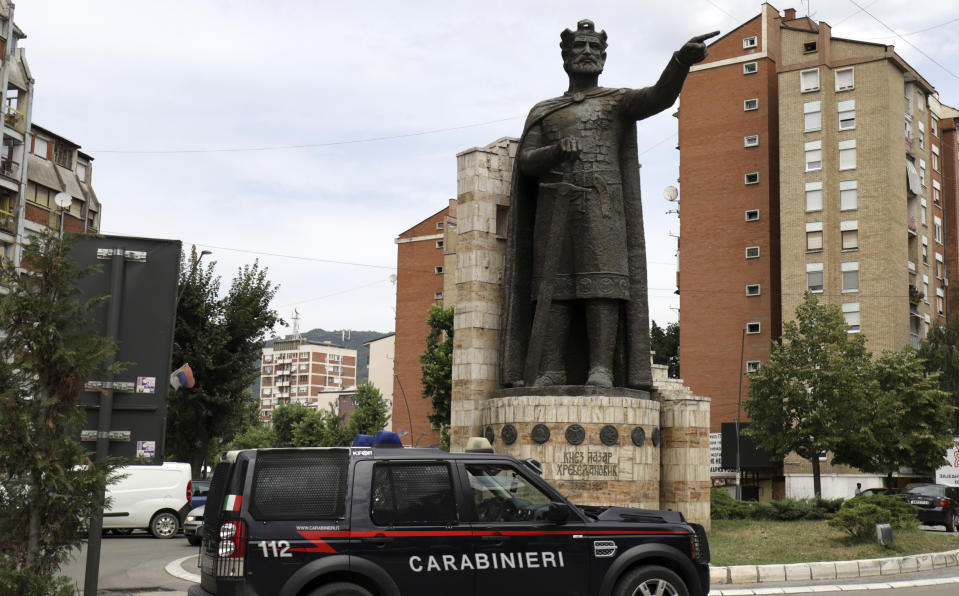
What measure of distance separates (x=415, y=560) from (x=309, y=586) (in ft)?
2.83

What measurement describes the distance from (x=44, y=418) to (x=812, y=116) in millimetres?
50107

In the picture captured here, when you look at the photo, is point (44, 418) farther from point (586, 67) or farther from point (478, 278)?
point (586, 67)

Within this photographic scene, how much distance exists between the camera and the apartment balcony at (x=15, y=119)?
47297 mm

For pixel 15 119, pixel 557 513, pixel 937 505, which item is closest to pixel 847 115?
pixel 937 505

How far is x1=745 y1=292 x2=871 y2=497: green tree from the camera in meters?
38.7

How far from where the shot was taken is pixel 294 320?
179000 mm

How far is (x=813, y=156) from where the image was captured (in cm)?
5241

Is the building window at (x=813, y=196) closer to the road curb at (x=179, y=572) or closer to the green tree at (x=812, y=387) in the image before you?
the green tree at (x=812, y=387)

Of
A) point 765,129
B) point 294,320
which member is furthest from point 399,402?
point 294,320

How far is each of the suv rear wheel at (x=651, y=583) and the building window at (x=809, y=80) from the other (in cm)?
4865

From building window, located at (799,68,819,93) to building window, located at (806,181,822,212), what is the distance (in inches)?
201

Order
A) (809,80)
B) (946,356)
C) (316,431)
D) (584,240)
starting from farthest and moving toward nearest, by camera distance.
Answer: (316,431)
(809,80)
(946,356)
(584,240)

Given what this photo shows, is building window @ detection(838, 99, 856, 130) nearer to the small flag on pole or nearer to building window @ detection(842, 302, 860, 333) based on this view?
building window @ detection(842, 302, 860, 333)

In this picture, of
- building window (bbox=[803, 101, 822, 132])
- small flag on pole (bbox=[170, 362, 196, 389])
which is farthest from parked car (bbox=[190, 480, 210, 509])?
building window (bbox=[803, 101, 822, 132])
